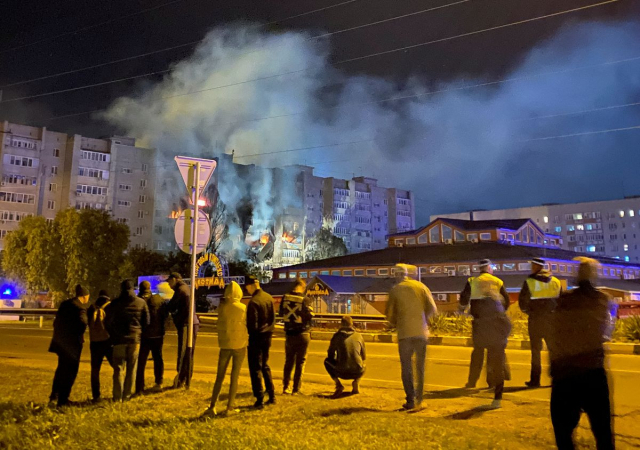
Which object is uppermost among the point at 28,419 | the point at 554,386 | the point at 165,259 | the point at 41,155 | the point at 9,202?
the point at 41,155

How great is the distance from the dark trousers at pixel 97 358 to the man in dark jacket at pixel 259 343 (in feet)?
8.03

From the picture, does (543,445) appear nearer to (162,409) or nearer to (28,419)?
(162,409)

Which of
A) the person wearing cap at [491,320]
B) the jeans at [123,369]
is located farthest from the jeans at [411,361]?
the jeans at [123,369]

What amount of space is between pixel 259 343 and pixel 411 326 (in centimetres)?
225

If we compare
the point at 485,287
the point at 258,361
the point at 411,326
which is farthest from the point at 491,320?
the point at 258,361

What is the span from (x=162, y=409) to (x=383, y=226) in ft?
434

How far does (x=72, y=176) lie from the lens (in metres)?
90.4

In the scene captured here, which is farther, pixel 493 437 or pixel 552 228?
pixel 552 228

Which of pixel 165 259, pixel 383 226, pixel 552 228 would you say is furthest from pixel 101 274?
pixel 552 228

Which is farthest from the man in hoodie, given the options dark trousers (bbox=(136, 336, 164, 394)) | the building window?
the building window

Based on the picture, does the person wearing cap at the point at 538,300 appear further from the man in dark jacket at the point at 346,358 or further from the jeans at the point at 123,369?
the jeans at the point at 123,369

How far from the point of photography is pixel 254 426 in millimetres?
6676

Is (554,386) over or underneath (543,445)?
over

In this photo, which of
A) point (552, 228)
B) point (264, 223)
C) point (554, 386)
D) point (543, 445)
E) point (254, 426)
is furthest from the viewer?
point (552, 228)
